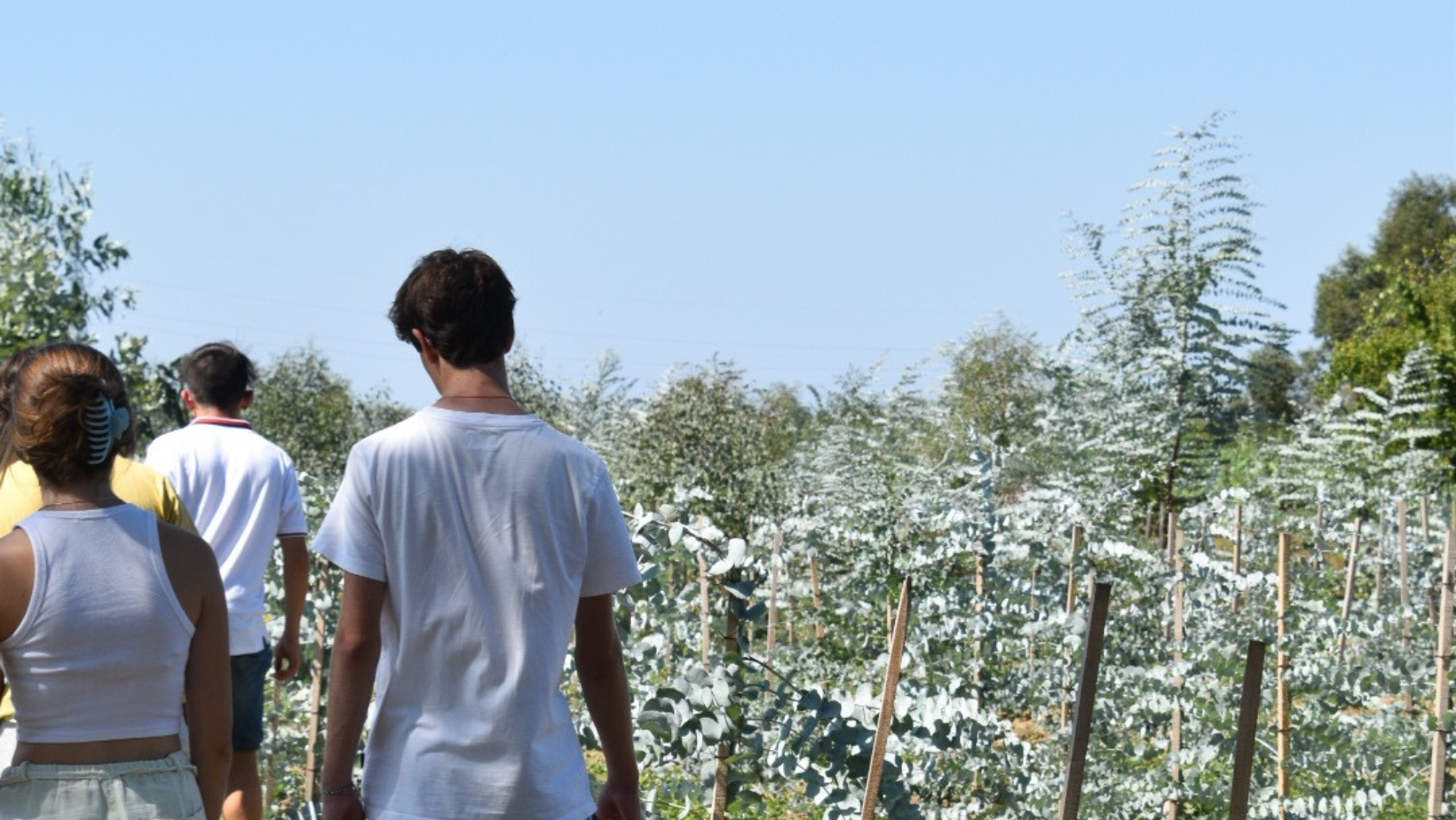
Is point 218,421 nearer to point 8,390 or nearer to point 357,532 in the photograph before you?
point 8,390

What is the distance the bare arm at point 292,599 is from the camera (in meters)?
4.69

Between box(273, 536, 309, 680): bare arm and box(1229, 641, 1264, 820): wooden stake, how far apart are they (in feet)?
8.48

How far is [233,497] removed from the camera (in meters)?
4.46

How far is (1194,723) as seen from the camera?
5820mm

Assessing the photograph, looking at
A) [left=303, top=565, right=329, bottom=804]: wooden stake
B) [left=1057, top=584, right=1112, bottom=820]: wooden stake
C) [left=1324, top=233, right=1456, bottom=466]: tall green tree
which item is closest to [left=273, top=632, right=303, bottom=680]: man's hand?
[left=303, top=565, right=329, bottom=804]: wooden stake

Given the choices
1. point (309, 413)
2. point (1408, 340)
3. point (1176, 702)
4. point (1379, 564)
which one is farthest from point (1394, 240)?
point (1176, 702)

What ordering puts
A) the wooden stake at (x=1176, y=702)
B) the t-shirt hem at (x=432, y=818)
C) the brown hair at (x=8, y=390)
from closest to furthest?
the t-shirt hem at (x=432, y=818) < the brown hair at (x=8, y=390) < the wooden stake at (x=1176, y=702)

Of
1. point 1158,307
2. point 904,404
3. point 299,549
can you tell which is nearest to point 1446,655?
point 299,549

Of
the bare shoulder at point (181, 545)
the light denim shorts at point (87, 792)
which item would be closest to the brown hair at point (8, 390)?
the bare shoulder at point (181, 545)

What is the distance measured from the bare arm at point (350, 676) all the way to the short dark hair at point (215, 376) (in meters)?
2.26

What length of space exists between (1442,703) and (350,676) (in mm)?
4184

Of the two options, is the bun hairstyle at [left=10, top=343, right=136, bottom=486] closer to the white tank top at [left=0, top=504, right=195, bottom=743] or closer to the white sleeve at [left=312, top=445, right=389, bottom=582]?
the white tank top at [left=0, top=504, right=195, bottom=743]

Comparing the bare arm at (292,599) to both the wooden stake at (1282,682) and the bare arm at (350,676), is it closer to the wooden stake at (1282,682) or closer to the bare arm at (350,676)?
the bare arm at (350,676)

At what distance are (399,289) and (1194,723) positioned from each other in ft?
13.6
